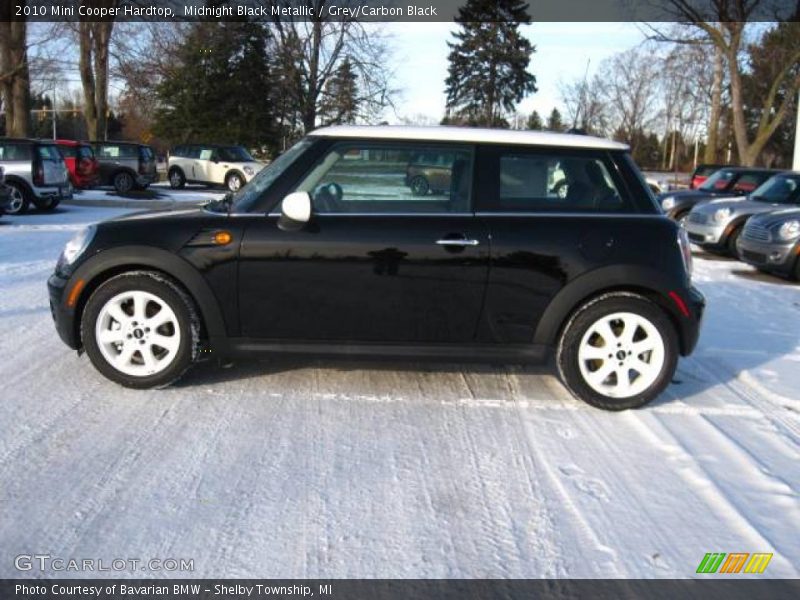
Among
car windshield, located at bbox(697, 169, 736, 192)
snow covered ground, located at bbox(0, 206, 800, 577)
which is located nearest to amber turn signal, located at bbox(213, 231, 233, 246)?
snow covered ground, located at bbox(0, 206, 800, 577)

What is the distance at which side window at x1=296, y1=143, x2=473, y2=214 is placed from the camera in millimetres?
4316

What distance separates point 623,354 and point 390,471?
1.76m

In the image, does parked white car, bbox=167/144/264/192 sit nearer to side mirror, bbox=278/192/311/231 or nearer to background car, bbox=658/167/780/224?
background car, bbox=658/167/780/224

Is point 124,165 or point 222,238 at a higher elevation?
point 124,165

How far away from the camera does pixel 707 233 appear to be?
40.4 feet

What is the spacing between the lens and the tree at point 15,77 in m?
23.9

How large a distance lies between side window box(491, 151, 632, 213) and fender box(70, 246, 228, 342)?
1.87 metres

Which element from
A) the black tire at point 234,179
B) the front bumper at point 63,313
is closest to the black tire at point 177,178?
the black tire at point 234,179

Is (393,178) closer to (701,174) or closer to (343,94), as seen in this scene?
(701,174)

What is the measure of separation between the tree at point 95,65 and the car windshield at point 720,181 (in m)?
24.4

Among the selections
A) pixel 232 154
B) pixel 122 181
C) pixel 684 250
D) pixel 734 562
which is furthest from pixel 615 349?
pixel 232 154

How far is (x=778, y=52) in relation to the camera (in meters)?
31.6

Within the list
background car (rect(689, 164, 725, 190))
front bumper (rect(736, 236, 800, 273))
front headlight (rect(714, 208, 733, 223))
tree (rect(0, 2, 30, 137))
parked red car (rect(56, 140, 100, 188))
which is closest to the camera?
front bumper (rect(736, 236, 800, 273))

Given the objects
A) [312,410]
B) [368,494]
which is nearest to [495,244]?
[312,410]
